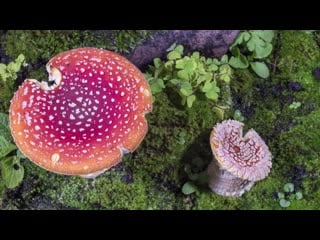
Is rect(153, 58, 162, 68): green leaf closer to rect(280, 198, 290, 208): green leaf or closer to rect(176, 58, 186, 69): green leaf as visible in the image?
rect(176, 58, 186, 69): green leaf

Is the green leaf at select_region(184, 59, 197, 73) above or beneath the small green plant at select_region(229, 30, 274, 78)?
above

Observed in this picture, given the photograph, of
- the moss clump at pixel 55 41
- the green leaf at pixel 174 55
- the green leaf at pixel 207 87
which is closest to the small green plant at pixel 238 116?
the green leaf at pixel 207 87

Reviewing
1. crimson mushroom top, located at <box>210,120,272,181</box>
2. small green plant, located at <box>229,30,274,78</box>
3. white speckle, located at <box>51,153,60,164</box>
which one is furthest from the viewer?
small green plant, located at <box>229,30,274,78</box>

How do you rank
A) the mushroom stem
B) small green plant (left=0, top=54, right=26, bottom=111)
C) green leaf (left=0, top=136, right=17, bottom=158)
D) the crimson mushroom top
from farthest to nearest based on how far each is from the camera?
small green plant (left=0, top=54, right=26, bottom=111) < green leaf (left=0, top=136, right=17, bottom=158) < the mushroom stem < the crimson mushroom top

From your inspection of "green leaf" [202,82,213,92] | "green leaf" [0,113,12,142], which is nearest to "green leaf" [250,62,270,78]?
"green leaf" [202,82,213,92]

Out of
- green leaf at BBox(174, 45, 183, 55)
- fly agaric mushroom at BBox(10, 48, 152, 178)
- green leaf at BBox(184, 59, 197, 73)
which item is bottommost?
green leaf at BBox(184, 59, 197, 73)

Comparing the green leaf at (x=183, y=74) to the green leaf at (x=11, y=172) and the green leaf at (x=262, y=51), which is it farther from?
the green leaf at (x=11, y=172)

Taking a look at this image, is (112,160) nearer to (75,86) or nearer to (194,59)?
(75,86)
